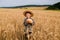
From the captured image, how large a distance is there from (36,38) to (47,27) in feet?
2.11

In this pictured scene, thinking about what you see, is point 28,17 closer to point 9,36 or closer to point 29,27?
point 29,27

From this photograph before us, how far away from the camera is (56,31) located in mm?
5543

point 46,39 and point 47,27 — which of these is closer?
point 46,39

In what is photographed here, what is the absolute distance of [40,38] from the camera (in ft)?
17.1

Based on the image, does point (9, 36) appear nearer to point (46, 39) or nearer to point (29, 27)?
point (29, 27)

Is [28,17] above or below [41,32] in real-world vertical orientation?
above

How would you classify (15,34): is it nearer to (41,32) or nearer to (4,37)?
(4,37)

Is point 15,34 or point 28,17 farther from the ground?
point 28,17

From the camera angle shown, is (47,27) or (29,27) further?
(47,27)

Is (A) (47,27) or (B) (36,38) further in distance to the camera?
(A) (47,27)

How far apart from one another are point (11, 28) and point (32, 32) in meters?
0.53

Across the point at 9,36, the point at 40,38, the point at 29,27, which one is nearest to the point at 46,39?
the point at 40,38

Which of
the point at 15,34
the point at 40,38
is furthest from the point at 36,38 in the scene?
the point at 15,34

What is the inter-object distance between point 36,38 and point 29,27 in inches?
12.2
